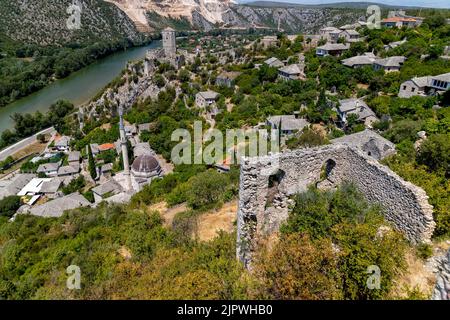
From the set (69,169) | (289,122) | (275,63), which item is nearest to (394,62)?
(289,122)

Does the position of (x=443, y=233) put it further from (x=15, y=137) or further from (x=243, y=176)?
(x=15, y=137)

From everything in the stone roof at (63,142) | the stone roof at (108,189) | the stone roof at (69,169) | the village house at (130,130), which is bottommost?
the stone roof at (69,169)

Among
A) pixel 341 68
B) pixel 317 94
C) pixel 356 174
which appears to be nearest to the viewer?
pixel 356 174

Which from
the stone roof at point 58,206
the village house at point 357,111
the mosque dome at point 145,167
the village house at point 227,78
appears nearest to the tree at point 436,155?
the village house at point 357,111

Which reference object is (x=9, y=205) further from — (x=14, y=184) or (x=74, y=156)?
(x=74, y=156)

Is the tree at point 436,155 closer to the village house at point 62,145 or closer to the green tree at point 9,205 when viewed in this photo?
the green tree at point 9,205

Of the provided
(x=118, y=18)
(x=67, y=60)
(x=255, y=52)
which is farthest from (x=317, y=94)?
(x=118, y=18)
